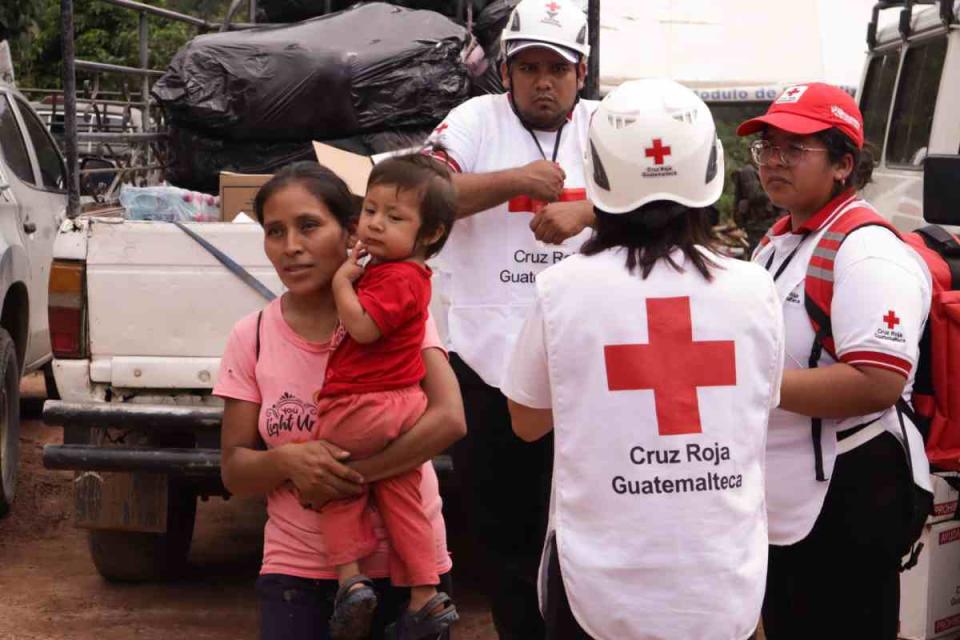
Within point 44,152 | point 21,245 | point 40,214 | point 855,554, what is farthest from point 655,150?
point 44,152

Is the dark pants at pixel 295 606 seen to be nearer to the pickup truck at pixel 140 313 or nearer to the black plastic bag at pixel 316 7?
the pickup truck at pixel 140 313

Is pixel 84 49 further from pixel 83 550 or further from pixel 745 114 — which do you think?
pixel 83 550

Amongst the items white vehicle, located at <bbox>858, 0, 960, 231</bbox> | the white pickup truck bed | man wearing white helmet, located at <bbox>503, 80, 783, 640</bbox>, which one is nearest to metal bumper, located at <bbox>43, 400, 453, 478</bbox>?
the white pickup truck bed

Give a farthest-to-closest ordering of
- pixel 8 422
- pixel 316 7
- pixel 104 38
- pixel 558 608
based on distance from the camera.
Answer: pixel 104 38, pixel 316 7, pixel 8 422, pixel 558 608

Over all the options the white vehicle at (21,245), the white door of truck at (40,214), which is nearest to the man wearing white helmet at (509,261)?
the white vehicle at (21,245)

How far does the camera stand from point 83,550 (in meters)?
6.58

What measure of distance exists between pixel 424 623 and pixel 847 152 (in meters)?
1.41

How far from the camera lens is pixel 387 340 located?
9.41ft

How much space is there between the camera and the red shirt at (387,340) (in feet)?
9.23

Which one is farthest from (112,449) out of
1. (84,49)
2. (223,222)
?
(84,49)

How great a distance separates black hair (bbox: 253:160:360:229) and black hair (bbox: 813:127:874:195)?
106 centimetres

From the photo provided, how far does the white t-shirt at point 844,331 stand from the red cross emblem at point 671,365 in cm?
71

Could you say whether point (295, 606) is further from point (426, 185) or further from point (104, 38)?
point (104, 38)

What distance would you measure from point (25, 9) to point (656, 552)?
13.6m
